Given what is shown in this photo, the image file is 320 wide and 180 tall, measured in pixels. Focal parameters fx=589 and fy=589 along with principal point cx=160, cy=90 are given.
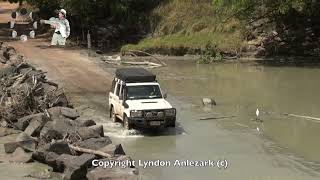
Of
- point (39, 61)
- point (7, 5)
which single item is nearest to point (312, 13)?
point (39, 61)

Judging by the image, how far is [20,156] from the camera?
57.3 feet

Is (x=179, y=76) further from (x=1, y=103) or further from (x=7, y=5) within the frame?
(x=7, y=5)

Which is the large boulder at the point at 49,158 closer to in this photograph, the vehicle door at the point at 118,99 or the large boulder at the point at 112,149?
the large boulder at the point at 112,149

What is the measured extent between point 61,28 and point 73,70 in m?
13.6

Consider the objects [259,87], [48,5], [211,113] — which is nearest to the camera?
[211,113]

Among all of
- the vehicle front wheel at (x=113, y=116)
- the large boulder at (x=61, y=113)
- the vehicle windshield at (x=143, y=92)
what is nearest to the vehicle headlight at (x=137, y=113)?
the vehicle windshield at (x=143, y=92)

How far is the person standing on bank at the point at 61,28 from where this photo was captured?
49541mm

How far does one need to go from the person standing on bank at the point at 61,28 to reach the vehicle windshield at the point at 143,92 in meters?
27.7

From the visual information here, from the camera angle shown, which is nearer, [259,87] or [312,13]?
[259,87]

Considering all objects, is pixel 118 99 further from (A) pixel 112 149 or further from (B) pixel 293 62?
(B) pixel 293 62

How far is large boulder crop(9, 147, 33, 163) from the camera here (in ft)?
56.5

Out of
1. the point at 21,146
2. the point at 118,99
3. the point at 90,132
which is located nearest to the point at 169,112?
the point at 118,99

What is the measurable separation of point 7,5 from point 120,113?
7206 centimetres

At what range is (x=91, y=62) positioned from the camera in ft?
139
